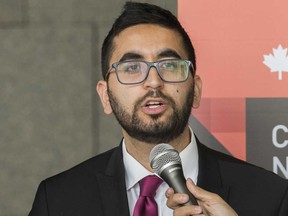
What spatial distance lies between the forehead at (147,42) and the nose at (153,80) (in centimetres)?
5

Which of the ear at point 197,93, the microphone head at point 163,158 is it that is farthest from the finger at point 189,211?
the ear at point 197,93

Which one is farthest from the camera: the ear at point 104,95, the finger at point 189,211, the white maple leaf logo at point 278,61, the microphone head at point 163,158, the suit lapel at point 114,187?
the white maple leaf logo at point 278,61

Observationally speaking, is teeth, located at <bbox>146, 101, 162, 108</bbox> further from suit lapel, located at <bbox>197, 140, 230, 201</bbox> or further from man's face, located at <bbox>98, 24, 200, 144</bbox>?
suit lapel, located at <bbox>197, 140, 230, 201</bbox>

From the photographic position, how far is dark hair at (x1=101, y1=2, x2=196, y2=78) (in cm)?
167

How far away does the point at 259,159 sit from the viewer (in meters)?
2.22

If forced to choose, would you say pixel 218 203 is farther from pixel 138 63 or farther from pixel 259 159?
pixel 259 159

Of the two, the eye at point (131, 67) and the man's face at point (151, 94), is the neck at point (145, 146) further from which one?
the eye at point (131, 67)

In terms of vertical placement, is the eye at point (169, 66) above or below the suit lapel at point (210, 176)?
above

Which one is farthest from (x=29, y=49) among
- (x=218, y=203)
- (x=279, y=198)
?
(x=218, y=203)

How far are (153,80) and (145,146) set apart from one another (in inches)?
7.9

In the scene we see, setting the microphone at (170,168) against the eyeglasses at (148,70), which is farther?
the eyeglasses at (148,70)

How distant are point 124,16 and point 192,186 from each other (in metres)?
0.72

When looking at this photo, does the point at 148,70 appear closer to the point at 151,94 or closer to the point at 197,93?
the point at 151,94

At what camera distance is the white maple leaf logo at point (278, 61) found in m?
2.20
